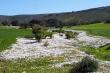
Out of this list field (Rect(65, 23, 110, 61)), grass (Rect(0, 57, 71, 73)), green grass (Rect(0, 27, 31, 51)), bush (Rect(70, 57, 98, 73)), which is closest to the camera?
bush (Rect(70, 57, 98, 73))

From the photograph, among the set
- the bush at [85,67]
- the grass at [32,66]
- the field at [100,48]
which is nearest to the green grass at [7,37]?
the field at [100,48]

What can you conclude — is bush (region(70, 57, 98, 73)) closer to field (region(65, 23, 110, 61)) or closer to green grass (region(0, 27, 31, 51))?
field (region(65, 23, 110, 61))

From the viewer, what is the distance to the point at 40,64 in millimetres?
34469

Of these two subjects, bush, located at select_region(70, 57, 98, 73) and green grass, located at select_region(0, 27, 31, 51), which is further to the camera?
green grass, located at select_region(0, 27, 31, 51)

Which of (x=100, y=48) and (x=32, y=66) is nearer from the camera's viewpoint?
(x=32, y=66)

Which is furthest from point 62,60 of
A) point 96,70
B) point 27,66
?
point 96,70

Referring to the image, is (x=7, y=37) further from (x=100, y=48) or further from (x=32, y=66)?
(x=32, y=66)

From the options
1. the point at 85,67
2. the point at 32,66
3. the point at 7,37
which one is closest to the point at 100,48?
the point at 32,66

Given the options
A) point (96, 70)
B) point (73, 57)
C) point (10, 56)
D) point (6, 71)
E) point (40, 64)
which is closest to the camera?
point (96, 70)

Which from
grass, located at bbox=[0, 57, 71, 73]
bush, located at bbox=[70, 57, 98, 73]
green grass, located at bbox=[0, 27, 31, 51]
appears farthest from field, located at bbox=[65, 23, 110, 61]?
bush, located at bbox=[70, 57, 98, 73]

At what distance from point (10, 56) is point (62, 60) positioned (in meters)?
7.25

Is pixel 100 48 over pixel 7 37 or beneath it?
over

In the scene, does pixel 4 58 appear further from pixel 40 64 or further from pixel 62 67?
pixel 62 67

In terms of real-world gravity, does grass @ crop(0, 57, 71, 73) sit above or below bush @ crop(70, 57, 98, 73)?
below
